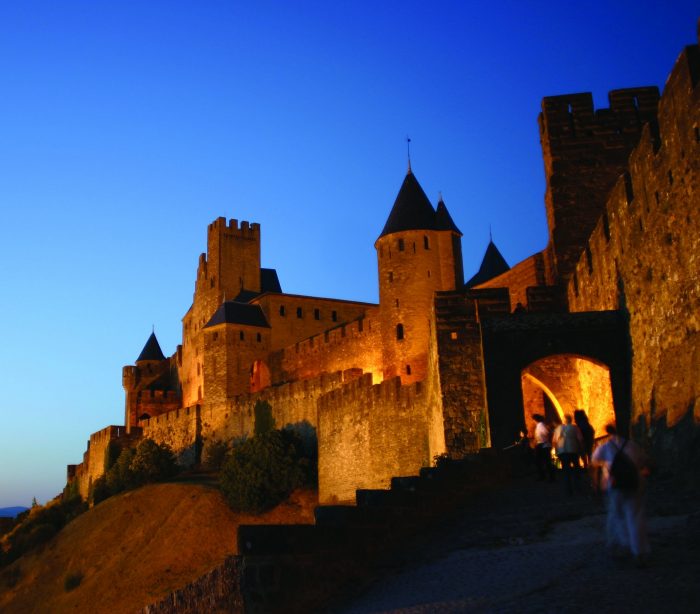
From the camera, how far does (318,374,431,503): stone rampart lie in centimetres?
2873

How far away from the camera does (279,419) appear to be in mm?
42562

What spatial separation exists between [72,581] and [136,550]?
2.96 metres

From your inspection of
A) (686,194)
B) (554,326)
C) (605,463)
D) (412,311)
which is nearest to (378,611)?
(605,463)

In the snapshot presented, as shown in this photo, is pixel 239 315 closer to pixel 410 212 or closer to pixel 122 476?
pixel 122 476

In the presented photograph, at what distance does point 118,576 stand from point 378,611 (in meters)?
27.9

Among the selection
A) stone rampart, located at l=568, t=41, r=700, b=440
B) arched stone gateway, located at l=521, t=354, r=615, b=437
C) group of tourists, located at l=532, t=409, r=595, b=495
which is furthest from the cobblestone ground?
arched stone gateway, located at l=521, t=354, r=615, b=437

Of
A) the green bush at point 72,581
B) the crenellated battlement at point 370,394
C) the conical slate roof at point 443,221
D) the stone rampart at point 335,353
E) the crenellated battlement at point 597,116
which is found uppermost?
the conical slate roof at point 443,221

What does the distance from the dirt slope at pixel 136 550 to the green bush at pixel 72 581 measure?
0.21m

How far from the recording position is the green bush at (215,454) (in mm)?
47406

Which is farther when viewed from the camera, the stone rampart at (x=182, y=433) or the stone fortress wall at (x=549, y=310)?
the stone rampart at (x=182, y=433)

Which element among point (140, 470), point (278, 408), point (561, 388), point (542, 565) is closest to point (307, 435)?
point (278, 408)

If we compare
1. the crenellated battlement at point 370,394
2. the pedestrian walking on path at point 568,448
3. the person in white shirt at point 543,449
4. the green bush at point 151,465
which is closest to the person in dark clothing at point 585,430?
the pedestrian walking on path at point 568,448

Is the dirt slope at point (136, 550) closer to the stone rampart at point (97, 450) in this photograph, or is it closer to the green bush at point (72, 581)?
the green bush at point (72, 581)

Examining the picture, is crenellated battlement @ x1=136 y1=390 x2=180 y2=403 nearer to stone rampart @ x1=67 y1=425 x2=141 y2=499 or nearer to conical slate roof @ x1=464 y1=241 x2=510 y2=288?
stone rampart @ x1=67 y1=425 x2=141 y2=499
